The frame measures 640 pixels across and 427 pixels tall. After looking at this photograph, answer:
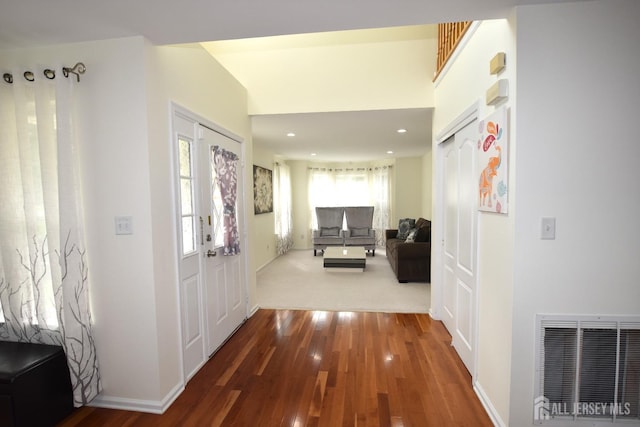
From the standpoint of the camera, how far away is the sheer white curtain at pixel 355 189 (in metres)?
7.96

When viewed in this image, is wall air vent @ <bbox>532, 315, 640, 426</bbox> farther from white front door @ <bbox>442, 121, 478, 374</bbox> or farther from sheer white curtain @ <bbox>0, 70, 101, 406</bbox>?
sheer white curtain @ <bbox>0, 70, 101, 406</bbox>

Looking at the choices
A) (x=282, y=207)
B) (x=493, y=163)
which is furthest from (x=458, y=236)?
(x=282, y=207)

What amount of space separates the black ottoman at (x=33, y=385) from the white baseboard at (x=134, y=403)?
16 cm

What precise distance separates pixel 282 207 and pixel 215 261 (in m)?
4.40

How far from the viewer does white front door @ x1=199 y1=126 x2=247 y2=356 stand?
2539 millimetres

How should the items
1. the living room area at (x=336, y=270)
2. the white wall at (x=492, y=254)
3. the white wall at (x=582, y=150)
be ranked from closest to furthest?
the white wall at (x=582, y=150) < the white wall at (x=492, y=254) < the living room area at (x=336, y=270)

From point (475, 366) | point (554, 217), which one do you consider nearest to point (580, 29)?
point (554, 217)

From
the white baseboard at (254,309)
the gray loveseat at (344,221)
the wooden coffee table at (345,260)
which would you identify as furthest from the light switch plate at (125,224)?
the gray loveseat at (344,221)

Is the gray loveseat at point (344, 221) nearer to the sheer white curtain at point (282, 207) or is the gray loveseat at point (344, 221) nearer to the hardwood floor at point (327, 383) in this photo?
the sheer white curtain at point (282, 207)

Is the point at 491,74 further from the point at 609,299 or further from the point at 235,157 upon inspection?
the point at 235,157

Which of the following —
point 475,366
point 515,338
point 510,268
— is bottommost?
point 475,366

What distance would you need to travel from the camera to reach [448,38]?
2.81 m

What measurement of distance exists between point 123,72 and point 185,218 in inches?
40.5

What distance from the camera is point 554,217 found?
5.16 feet
